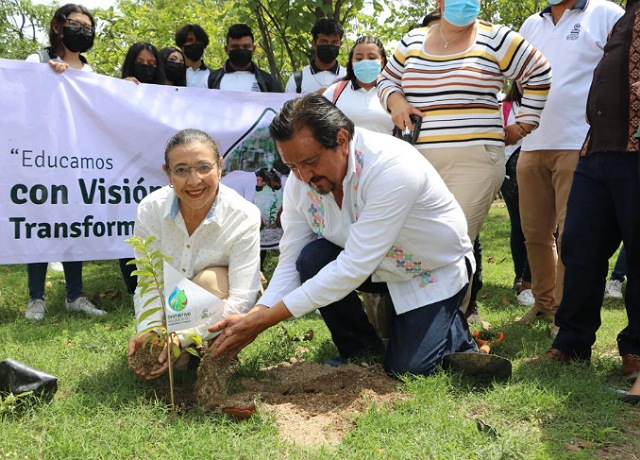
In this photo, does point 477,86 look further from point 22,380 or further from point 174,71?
point 174,71

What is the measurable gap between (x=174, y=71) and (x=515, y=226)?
11.1ft

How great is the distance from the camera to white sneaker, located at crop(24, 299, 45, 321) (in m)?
4.81

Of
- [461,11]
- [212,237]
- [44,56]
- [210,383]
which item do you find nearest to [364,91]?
[461,11]

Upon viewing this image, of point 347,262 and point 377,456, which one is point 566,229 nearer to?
point 347,262

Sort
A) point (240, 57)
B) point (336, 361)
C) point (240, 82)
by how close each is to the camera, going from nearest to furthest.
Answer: point (336, 361) < point (240, 57) < point (240, 82)

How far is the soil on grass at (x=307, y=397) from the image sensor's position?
9.17 feet

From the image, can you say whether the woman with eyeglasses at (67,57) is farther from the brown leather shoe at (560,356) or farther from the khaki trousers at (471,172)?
the brown leather shoe at (560,356)

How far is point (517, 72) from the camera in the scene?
12.5 feet

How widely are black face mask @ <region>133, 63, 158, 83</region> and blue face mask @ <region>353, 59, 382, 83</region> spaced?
1.93 metres

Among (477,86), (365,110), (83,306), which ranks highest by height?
(477,86)

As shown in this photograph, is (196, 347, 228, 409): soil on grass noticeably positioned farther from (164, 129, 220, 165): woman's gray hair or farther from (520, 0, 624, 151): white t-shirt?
(520, 0, 624, 151): white t-shirt

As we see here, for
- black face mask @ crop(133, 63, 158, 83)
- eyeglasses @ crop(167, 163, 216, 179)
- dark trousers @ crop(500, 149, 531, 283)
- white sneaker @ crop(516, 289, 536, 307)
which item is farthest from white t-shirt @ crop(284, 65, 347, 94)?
eyeglasses @ crop(167, 163, 216, 179)

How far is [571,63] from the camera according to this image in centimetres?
410

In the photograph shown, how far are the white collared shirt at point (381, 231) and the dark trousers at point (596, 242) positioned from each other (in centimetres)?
58
